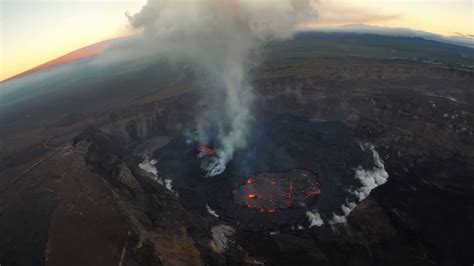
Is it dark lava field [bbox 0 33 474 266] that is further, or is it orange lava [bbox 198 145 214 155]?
orange lava [bbox 198 145 214 155]

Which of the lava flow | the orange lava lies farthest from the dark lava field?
the orange lava

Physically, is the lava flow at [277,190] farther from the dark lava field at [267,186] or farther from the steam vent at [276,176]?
the dark lava field at [267,186]

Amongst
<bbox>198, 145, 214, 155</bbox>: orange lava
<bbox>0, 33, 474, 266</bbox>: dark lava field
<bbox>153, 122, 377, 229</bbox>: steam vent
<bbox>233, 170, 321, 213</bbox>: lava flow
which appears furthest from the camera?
<bbox>198, 145, 214, 155</bbox>: orange lava

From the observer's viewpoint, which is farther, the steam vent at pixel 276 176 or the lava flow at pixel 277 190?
the lava flow at pixel 277 190

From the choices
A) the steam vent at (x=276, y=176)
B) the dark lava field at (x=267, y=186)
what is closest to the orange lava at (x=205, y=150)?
the steam vent at (x=276, y=176)

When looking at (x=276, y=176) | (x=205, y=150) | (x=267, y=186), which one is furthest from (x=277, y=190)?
(x=205, y=150)

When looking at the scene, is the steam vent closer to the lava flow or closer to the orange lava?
the lava flow

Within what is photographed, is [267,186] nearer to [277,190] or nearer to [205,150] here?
[277,190]

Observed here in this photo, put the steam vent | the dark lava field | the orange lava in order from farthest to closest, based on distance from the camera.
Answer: the orange lava < the steam vent < the dark lava field
